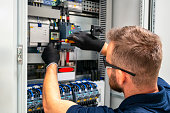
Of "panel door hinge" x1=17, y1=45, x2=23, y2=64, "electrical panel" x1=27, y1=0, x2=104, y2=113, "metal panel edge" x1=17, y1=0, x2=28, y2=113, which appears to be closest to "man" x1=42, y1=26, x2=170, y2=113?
"metal panel edge" x1=17, y1=0, x2=28, y2=113

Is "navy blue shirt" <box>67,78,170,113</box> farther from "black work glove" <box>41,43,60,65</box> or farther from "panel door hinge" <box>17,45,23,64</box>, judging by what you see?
"black work glove" <box>41,43,60,65</box>

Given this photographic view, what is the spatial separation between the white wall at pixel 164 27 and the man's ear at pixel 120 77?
97cm

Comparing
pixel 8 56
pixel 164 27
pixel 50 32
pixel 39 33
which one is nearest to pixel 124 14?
pixel 164 27

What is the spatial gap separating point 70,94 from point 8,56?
0.79 m

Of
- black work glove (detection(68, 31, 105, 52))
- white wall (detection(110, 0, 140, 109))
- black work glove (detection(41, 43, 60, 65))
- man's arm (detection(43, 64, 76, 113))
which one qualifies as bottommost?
man's arm (detection(43, 64, 76, 113))

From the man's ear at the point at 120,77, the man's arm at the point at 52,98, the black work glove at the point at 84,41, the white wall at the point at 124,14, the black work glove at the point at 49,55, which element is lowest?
the man's arm at the point at 52,98

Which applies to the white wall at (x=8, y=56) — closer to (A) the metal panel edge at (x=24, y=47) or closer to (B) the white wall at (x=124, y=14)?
(A) the metal panel edge at (x=24, y=47)

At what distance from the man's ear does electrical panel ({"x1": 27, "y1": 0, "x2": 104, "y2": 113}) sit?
0.57 meters

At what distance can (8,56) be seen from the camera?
46.3 inches

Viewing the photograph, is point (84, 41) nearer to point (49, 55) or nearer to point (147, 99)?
point (49, 55)

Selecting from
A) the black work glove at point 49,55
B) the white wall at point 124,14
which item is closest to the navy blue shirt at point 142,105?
the black work glove at point 49,55

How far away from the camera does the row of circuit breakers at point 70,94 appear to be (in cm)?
157

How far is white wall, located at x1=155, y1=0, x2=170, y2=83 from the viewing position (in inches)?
76.2

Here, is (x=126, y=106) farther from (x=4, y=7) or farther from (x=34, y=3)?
(x=34, y=3)
